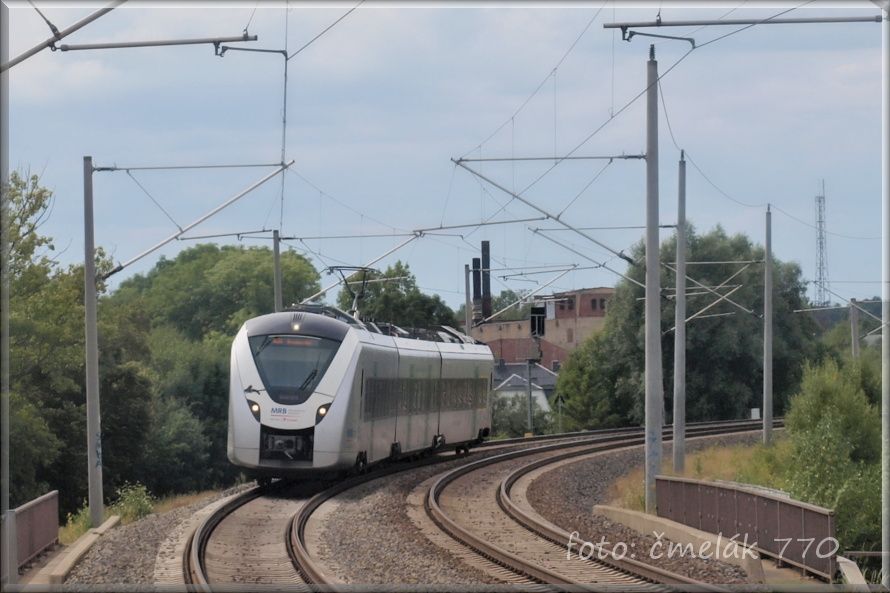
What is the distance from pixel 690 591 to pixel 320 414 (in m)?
11.7

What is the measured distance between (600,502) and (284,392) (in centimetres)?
752

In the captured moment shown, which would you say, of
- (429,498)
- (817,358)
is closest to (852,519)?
(429,498)

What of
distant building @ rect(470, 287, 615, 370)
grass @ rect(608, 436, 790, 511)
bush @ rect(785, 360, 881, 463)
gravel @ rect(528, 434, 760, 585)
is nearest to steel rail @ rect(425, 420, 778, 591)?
gravel @ rect(528, 434, 760, 585)

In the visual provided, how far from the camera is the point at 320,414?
23.9 m

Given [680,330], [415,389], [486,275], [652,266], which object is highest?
[486,275]

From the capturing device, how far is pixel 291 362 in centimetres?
2417

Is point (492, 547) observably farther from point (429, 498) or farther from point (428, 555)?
point (429, 498)

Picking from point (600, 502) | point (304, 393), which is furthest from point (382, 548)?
point (600, 502)

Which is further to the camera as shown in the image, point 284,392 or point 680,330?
point 680,330

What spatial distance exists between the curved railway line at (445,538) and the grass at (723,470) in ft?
7.85

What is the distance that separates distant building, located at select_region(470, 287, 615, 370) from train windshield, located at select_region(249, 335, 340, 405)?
334ft

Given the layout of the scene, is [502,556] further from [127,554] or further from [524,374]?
[524,374]

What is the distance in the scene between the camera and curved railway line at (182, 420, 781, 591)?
584 inches

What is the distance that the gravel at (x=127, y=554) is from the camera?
15.2 metres
